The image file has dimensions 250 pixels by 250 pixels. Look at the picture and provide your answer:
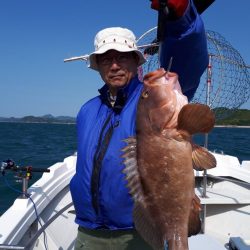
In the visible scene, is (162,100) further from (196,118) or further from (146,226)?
(146,226)

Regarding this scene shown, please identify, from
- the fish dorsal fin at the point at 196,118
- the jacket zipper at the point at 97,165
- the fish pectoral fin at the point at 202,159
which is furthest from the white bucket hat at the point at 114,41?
the fish pectoral fin at the point at 202,159

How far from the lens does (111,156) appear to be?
2857mm

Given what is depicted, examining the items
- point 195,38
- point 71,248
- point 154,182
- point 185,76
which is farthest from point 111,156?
point 71,248

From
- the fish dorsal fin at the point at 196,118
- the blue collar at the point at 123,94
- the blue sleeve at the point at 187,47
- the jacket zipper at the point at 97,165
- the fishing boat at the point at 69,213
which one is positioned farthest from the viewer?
the fishing boat at the point at 69,213

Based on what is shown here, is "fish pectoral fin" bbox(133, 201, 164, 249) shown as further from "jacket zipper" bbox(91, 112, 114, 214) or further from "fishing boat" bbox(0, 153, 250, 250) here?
"fishing boat" bbox(0, 153, 250, 250)

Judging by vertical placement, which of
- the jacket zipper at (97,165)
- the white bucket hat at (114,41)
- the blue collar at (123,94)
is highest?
the white bucket hat at (114,41)

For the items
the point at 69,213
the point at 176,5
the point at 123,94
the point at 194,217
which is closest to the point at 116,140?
the point at 123,94

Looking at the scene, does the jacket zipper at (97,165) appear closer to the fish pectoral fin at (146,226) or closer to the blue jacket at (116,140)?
the blue jacket at (116,140)

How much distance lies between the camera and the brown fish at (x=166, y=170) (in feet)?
8.07

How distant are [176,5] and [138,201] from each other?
56.0 inches

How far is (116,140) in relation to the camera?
9.52 ft

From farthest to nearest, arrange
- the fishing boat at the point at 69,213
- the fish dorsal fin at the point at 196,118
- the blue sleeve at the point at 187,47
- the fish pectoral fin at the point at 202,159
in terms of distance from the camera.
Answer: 1. the fishing boat at the point at 69,213
2. the blue sleeve at the point at 187,47
3. the fish pectoral fin at the point at 202,159
4. the fish dorsal fin at the point at 196,118

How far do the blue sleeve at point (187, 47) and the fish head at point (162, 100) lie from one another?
0.36 meters

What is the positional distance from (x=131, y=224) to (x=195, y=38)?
5.13 feet
